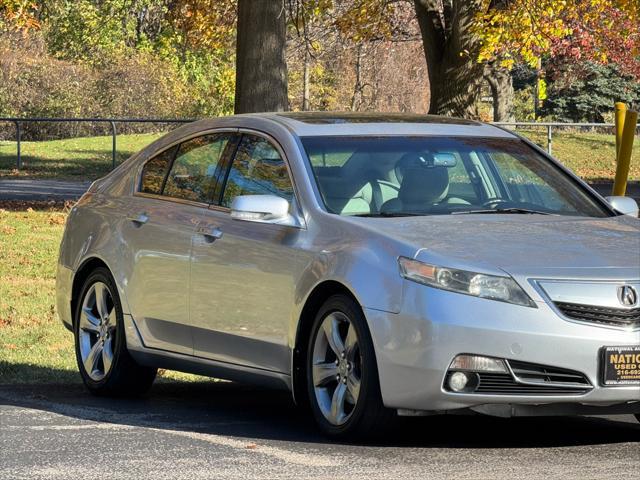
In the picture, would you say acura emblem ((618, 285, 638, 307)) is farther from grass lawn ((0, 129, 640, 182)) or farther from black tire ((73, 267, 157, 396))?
grass lawn ((0, 129, 640, 182))

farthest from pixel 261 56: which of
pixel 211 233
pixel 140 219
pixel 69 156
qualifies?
pixel 69 156

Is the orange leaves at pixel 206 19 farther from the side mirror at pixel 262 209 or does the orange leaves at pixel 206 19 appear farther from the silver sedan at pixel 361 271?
the side mirror at pixel 262 209

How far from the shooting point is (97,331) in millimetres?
9227

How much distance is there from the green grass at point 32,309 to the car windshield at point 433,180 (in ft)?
9.43

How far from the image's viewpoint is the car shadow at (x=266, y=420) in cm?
735

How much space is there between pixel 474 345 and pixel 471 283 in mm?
273

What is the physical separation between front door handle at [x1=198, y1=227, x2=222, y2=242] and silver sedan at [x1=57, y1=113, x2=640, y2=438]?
22mm

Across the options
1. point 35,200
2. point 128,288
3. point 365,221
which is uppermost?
point 365,221

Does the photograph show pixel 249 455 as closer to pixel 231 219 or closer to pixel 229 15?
pixel 231 219

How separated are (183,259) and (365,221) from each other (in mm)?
1364

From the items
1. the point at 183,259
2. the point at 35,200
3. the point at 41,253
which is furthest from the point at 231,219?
the point at 35,200

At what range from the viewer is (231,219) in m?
8.15

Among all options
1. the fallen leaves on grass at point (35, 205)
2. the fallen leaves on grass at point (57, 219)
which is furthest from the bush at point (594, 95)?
the fallen leaves on grass at point (57, 219)

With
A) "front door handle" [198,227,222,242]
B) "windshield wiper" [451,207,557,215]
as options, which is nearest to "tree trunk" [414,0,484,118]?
"front door handle" [198,227,222,242]
